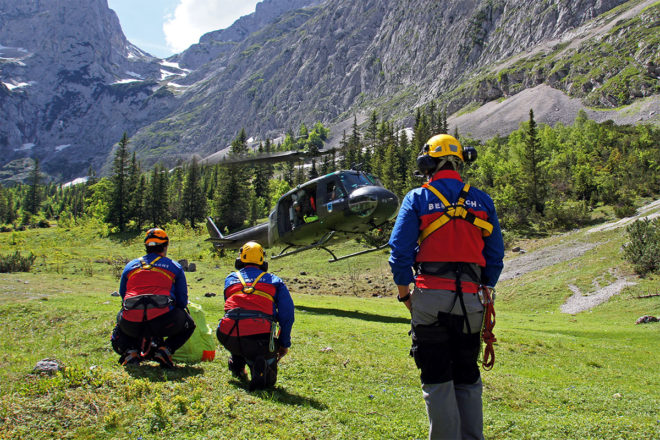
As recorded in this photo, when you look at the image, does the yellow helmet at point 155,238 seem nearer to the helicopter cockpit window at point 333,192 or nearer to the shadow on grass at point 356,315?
the helicopter cockpit window at point 333,192

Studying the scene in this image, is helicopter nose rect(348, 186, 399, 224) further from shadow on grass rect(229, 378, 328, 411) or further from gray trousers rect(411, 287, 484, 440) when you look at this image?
gray trousers rect(411, 287, 484, 440)

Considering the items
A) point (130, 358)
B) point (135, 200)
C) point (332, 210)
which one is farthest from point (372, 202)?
point (135, 200)

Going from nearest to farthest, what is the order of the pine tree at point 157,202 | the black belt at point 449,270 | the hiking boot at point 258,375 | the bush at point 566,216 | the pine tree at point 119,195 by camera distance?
the black belt at point 449,270, the hiking boot at point 258,375, the bush at point 566,216, the pine tree at point 119,195, the pine tree at point 157,202

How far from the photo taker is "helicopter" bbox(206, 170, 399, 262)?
15.4m

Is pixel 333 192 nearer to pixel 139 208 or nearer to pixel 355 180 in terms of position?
pixel 355 180

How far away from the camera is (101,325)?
9.34 metres

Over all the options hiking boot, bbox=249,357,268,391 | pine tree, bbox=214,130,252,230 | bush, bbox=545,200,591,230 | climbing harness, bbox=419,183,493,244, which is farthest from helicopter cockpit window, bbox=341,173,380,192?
pine tree, bbox=214,130,252,230

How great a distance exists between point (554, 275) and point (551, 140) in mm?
83033

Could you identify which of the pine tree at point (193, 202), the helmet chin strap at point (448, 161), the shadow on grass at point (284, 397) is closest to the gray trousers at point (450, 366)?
the helmet chin strap at point (448, 161)

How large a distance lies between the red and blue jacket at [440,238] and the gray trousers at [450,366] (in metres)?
0.23

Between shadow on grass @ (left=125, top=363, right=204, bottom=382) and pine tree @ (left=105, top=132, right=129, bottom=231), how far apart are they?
75449mm

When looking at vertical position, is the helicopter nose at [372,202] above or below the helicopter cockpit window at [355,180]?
below

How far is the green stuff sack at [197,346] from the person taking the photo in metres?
6.96

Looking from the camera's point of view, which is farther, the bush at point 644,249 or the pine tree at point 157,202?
the pine tree at point 157,202
